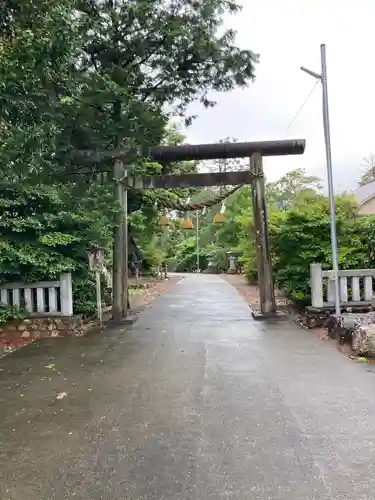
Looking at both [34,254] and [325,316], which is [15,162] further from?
[325,316]

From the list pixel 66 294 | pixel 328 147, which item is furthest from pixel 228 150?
pixel 66 294

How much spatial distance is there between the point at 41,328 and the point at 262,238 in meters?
5.04

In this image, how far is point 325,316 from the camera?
8.84 metres

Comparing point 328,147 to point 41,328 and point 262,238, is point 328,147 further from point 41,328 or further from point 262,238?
point 41,328

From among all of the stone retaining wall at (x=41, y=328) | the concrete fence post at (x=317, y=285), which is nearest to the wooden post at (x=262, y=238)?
the concrete fence post at (x=317, y=285)

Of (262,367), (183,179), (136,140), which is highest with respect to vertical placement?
(136,140)

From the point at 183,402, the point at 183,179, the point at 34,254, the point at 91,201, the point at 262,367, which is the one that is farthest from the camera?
the point at 183,179

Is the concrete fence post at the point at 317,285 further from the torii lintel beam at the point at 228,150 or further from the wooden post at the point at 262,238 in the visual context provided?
the torii lintel beam at the point at 228,150

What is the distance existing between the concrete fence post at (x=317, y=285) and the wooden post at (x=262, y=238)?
1.39m

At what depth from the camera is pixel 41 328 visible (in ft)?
28.8

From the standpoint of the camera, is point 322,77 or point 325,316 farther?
point 325,316

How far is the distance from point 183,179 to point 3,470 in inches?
316

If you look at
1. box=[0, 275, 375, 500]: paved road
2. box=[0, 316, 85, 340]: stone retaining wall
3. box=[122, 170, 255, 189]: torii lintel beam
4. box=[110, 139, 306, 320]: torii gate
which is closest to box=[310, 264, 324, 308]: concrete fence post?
box=[110, 139, 306, 320]: torii gate

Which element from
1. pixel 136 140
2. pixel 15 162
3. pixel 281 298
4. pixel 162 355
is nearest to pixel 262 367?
pixel 162 355
